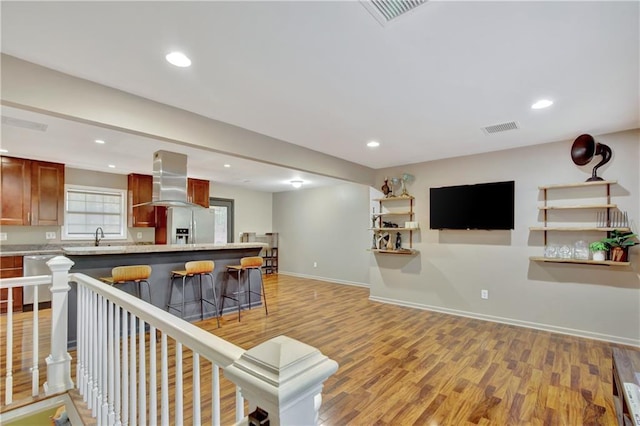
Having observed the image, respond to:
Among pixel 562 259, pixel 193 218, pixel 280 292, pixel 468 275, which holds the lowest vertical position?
pixel 280 292

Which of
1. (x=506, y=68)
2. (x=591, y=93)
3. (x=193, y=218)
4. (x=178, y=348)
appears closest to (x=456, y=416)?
(x=178, y=348)

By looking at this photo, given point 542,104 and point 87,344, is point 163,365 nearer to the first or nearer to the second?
point 87,344

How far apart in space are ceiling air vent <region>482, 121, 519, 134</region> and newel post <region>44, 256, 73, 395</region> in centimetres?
419

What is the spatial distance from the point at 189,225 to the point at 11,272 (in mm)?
2834

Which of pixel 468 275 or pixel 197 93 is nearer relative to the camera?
pixel 197 93

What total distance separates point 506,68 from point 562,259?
2784 millimetres

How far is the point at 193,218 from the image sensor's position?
268 inches

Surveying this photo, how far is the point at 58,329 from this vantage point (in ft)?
7.86

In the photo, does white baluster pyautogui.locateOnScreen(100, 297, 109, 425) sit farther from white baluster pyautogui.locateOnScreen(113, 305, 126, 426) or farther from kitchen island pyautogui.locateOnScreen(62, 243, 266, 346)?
kitchen island pyautogui.locateOnScreen(62, 243, 266, 346)

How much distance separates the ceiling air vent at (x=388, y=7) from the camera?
1569 millimetres

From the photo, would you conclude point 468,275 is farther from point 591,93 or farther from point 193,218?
point 193,218

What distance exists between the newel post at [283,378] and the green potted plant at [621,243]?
4208 millimetres

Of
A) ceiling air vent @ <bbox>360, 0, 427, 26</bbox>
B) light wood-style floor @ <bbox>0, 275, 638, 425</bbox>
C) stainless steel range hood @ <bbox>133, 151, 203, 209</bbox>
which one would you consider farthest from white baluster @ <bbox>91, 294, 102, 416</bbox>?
ceiling air vent @ <bbox>360, 0, 427, 26</bbox>

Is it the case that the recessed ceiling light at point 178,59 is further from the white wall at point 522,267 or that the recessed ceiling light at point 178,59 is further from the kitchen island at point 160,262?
the white wall at point 522,267
